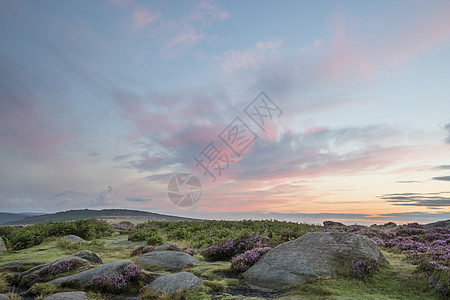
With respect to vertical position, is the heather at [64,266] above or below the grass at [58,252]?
above

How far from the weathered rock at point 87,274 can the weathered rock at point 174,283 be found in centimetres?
145

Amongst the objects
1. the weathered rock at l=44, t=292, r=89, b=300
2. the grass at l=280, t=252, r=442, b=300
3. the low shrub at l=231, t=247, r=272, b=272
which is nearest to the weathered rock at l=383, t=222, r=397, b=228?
the grass at l=280, t=252, r=442, b=300

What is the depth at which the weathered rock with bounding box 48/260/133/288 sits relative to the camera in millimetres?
9391

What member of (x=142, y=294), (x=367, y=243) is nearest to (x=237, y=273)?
(x=142, y=294)

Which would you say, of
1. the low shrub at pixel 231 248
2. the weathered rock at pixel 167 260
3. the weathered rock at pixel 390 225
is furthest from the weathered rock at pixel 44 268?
the weathered rock at pixel 390 225

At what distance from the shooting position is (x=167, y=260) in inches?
505

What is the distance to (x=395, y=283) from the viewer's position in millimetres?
8633

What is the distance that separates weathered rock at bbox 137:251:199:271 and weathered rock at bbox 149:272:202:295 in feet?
10.6

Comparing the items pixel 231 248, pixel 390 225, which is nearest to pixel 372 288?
pixel 231 248

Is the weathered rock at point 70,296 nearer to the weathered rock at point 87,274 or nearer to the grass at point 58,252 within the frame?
the weathered rock at point 87,274

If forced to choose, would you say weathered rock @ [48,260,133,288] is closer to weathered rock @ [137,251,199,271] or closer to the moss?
the moss

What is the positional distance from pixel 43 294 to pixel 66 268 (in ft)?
7.49

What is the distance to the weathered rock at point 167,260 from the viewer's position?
12384mm

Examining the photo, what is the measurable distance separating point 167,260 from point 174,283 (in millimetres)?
4432
